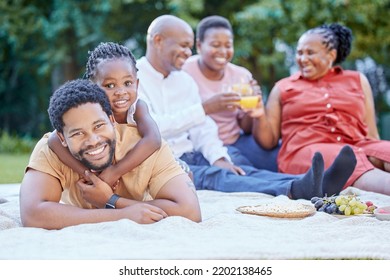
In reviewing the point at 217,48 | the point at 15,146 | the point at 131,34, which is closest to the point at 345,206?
the point at 217,48

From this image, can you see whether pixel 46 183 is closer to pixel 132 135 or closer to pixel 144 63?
pixel 132 135

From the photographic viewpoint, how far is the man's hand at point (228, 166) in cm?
526

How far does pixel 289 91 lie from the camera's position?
225 inches

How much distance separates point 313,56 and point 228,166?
114 centimetres

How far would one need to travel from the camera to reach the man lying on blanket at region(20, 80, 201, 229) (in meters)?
3.38

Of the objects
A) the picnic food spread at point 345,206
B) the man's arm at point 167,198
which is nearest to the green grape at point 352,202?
the picnic food spread at point 345,206

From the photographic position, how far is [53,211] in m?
3.35

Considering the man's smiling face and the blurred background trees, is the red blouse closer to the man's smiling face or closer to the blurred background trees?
the man's smiling face

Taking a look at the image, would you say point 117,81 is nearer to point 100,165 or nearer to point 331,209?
point 100,165

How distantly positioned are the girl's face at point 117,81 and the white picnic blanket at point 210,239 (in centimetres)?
78

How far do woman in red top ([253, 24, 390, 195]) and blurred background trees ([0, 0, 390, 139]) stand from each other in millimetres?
6816

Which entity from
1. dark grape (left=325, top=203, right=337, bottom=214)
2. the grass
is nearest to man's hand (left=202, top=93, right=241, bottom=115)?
dark grape (left=325, top=203, right=337, bottom=214)

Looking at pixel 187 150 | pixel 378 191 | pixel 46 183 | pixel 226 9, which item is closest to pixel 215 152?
pixel 187 150
